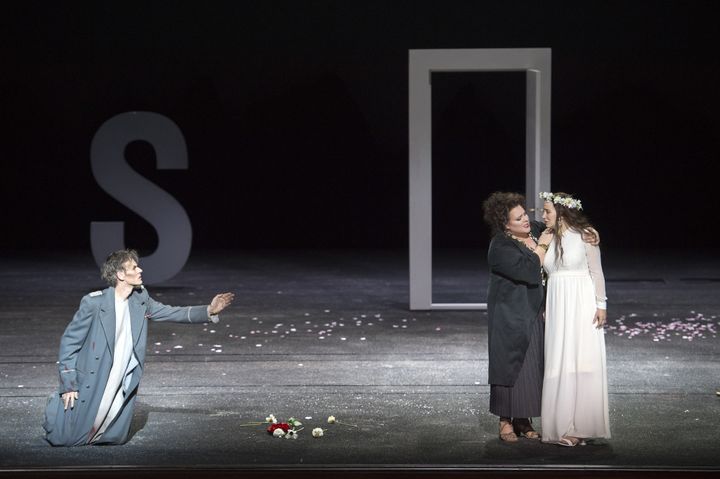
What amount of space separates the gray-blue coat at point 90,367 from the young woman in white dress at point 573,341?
1.81 m

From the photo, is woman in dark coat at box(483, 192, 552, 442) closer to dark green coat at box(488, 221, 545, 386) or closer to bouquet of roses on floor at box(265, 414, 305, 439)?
dark green coat at box(488, 221, 545, 386)

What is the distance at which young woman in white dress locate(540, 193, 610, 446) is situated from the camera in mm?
5590

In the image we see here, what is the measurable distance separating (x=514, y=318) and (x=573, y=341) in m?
0.32

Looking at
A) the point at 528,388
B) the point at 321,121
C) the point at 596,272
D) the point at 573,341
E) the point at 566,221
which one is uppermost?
the point at 321,121

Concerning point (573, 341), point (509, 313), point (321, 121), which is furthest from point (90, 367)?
point (321, 121)

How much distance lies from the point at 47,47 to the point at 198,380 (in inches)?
539

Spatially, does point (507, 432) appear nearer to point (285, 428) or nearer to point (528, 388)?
point (528, 388)

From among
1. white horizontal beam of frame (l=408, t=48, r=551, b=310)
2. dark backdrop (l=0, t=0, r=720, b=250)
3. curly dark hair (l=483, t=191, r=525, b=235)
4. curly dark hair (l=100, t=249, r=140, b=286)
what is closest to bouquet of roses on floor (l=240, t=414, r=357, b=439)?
curly dark hair (l=100, t=249, r=140, b=286)

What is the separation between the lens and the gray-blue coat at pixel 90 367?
5520 mm

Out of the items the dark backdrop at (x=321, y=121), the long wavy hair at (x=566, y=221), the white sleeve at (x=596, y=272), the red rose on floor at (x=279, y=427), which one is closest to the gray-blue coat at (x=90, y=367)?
the red rose on floor at (x=279, y=427)

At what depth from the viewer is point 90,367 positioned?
18.2 ft

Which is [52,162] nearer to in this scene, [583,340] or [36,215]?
[36,215]

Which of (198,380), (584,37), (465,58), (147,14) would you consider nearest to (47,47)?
(147,14)

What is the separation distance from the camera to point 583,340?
559 centimetres
